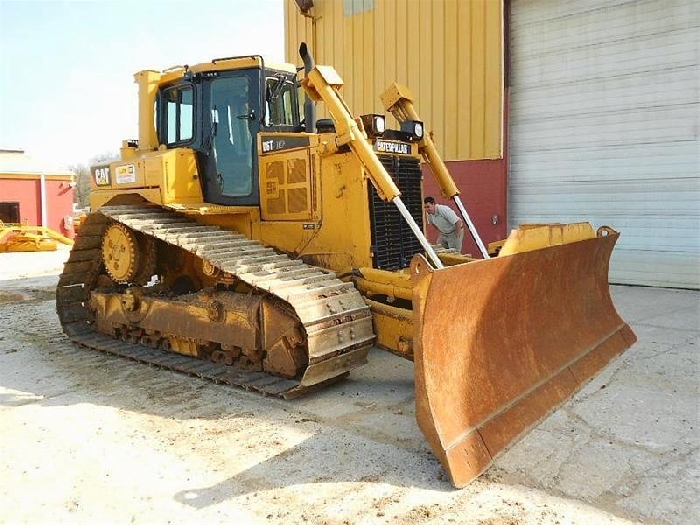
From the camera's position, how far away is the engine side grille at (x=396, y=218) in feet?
18.2

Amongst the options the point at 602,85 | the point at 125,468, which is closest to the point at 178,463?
the point at 125,468

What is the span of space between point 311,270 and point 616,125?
769 cm

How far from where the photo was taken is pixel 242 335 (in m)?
5.21

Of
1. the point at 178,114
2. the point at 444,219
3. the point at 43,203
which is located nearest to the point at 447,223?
the point at 444,219

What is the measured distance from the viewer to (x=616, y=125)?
34.4 feet

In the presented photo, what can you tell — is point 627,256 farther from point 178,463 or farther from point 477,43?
point 178,463

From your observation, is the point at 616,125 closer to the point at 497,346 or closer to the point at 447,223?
the point at 447,223

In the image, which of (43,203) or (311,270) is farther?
(43,203)

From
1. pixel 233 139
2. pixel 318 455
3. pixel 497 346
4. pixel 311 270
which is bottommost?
pixel 318 455

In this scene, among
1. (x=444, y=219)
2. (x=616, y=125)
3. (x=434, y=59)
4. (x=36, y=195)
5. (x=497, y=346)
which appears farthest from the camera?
(x=36, y=195)

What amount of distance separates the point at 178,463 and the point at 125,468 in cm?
31

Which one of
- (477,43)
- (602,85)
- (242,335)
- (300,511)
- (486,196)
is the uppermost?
(477,43)

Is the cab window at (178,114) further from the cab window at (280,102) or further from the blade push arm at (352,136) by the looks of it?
the blade push arm at (352,136)

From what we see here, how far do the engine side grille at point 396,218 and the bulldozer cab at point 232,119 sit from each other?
1.26 m
